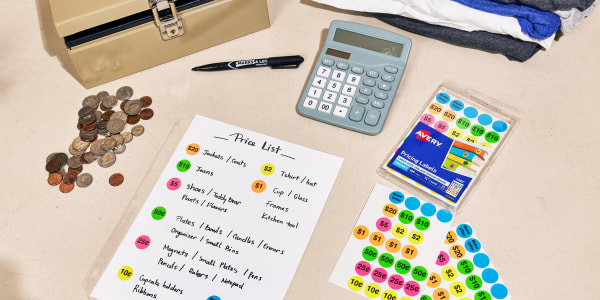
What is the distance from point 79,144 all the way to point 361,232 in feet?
1.38

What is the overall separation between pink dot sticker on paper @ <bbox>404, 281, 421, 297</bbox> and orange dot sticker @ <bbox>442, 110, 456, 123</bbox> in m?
0.24

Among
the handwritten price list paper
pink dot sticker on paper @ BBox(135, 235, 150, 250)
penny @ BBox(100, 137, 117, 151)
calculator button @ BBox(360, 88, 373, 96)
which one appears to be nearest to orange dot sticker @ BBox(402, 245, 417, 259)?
the handwritten price list paper

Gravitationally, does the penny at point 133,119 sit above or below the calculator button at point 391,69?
below

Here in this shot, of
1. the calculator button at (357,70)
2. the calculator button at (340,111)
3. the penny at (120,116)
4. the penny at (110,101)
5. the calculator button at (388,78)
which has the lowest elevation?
the penny at (120,116)

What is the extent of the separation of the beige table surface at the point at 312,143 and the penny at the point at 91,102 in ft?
0.05

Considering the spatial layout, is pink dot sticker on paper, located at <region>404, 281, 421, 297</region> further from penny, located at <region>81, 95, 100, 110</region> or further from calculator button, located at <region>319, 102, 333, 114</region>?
penny, located at <region>81, 95, 100, 110</region>

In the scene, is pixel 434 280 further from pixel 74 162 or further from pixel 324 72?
pixel 74 162

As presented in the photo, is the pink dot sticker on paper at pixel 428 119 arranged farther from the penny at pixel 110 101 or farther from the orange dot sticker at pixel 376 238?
the penny at pixel 110 101

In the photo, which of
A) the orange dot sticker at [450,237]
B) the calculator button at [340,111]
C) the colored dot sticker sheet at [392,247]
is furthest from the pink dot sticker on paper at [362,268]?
the calculator button at [340,111]

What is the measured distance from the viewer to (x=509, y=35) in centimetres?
75

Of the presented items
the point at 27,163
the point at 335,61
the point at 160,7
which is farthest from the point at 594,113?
the point at 27,163

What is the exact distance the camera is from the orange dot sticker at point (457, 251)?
0.62 m

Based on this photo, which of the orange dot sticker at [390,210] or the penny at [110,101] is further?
the penny at [110,101]

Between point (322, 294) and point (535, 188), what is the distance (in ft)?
1.04
